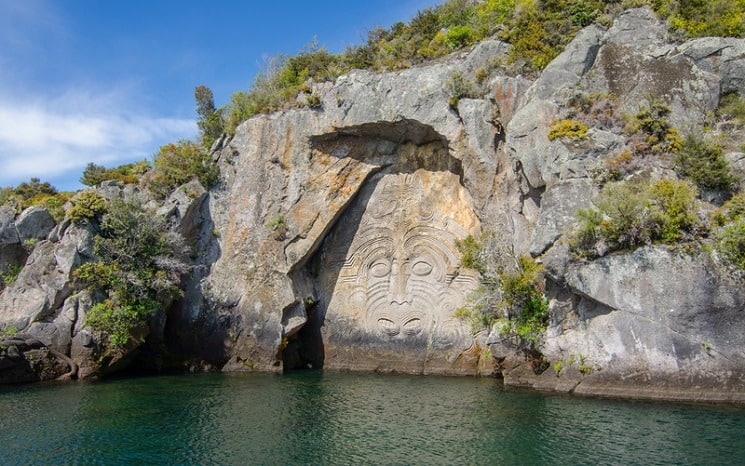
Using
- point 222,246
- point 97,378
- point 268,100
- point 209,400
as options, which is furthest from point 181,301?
point 268,100

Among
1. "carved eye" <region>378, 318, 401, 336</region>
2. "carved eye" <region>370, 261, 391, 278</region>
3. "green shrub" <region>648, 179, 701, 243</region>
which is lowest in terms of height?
"carved eye" <region>378, 318, 401, 336</region>

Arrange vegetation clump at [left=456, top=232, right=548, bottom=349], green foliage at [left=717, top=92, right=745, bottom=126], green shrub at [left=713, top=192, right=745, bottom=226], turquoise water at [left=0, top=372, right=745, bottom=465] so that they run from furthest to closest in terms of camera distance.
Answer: green foliage at [left=717, top=92, right=745, bottom=126] < vegetation clump at [left=456, top=232, right=548, bottom=349] < green shrub at [left=713, top=192, right=745, bottom=226] < turquoise water at [left=0, top=372, right=745, bottom=465]

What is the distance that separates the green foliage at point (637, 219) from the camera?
58.3 feet

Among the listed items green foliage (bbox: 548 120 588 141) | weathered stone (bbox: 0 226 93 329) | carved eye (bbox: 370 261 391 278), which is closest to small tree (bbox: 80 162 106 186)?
weathered stone (bbox: 0 226 93 329)

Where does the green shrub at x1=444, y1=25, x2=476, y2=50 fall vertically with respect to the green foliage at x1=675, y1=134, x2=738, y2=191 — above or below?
above

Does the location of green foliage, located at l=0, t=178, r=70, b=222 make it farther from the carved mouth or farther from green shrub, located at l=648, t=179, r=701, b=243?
green shrub, located at l=648, t=179, r=701, b=243

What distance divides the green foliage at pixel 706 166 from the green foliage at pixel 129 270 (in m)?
21.1

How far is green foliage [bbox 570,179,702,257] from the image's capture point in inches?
700

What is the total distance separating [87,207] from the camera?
987 inches

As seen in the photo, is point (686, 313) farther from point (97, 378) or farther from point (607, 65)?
point (97, 378)

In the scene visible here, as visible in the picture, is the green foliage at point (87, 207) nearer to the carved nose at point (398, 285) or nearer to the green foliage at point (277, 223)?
the green foliage at point (277, 223)

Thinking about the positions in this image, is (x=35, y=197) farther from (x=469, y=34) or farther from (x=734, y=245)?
(x=734, y=245)

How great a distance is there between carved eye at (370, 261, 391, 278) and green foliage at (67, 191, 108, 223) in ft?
42.4

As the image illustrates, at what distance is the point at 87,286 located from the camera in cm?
2441
